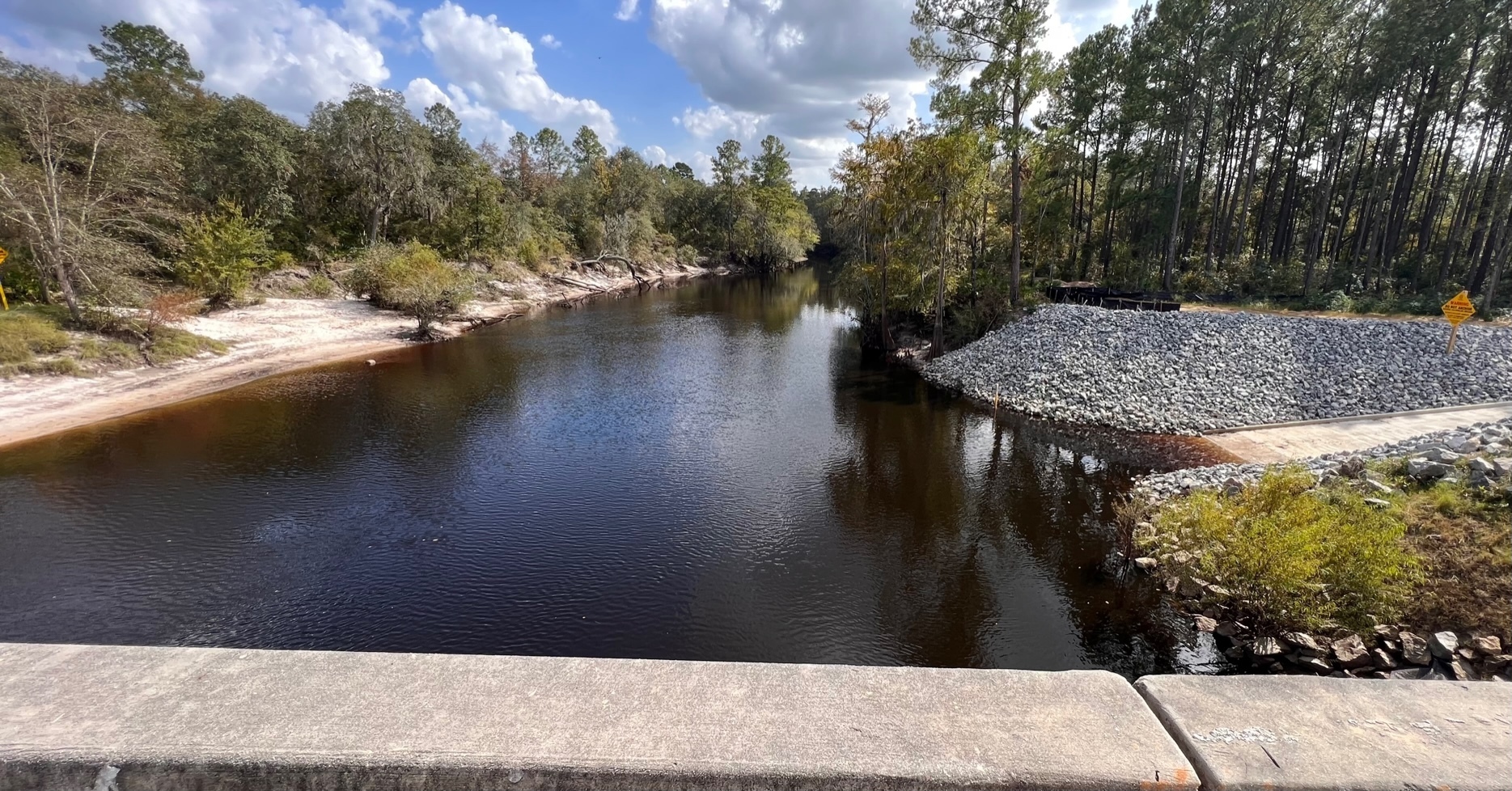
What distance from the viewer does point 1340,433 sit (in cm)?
1605

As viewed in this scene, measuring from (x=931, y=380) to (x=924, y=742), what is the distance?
23.8 metres

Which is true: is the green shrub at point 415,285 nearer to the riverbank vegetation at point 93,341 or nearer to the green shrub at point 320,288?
the green shrub at point 320,288

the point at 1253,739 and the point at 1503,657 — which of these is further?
the point at 1503,657

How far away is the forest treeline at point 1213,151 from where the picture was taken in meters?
24.3

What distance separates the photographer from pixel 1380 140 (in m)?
29.8

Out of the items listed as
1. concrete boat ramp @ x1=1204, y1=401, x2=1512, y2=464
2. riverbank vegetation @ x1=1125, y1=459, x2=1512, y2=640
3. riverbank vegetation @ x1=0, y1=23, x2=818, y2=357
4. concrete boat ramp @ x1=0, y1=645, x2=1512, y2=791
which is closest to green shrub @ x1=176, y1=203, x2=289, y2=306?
riverbank vegetation @ x1=0, y1=23, x2=818, y2=357

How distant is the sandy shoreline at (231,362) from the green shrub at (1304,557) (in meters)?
28.7

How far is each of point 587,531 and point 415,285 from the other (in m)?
27.8

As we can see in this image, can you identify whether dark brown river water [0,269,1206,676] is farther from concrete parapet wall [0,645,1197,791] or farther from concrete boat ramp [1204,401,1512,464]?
concrete parapet wall [0,645,1197,791]

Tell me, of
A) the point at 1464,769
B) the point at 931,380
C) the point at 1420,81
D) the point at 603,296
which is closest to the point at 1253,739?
the point at 1464,769

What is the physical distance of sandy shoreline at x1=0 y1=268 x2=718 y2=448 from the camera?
18875 millimetres

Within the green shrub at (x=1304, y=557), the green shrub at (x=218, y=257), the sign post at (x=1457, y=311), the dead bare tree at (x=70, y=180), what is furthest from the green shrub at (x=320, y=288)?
the sign post at (x=1457, y=311)

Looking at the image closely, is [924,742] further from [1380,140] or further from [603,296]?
[603,296]

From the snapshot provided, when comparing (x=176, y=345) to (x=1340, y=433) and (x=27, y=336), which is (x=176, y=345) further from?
(x=1340, y=433)
